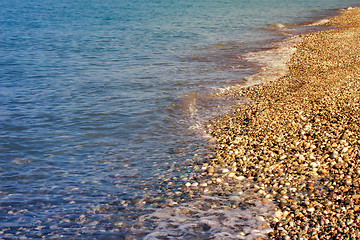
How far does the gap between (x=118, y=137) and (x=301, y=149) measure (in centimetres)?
622

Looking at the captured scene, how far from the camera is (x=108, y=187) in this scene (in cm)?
912

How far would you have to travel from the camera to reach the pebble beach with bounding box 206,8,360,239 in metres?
7.15

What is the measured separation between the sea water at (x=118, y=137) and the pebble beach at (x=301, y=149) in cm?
59

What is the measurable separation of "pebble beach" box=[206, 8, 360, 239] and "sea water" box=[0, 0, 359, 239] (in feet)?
1.93

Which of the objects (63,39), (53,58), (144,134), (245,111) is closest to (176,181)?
(144,134)

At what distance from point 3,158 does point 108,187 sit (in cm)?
416

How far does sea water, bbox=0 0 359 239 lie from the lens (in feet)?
25.2

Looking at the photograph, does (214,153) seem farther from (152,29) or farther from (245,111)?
(152,29)

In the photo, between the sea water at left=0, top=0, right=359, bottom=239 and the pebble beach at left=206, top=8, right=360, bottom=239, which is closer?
the pebble beach at left=206, top=8, right=360, bottom=239

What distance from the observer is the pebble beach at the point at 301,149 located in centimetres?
715

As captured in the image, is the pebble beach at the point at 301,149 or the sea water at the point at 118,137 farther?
the sea water at the point at 118,137

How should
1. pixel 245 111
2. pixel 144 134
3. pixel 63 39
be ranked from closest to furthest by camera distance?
pixel 144 134, pixel 245 111, pixel 63 39

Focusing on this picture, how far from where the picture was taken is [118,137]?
12406 mm

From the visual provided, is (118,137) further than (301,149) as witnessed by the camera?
Yes
